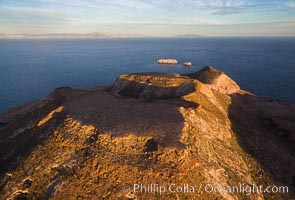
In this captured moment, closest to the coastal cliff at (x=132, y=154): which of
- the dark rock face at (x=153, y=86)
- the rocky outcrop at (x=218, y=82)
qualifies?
the dark rock face at (x=153, y=86)

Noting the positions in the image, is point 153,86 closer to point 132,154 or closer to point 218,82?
point 132,154

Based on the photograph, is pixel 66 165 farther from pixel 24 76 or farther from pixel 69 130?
pixel 24 76

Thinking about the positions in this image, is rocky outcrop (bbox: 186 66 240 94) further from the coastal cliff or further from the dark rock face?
the coastal cliff

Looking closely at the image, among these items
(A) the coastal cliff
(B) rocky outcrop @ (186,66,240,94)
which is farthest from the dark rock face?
(B) rocky outcrop @ (186,66,240,94)

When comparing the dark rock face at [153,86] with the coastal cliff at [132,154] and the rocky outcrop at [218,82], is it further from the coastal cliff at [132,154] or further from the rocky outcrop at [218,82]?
the rocky outcrop at [218,82]

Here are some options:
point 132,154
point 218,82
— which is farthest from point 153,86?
point 218,82

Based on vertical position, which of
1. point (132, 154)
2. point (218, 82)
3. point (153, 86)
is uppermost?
point (153, 86)
